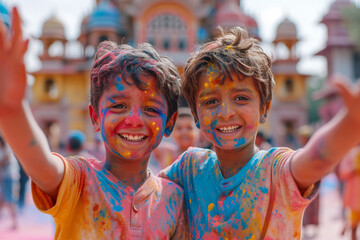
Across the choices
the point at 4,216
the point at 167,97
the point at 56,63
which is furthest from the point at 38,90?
the point at 167,97

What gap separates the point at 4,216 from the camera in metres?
8.02

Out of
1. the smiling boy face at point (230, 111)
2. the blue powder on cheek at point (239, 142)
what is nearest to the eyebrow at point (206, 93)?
the smiling boy face at point (230, 111)

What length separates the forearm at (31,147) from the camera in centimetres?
132

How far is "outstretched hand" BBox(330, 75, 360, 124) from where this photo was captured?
1.20 m

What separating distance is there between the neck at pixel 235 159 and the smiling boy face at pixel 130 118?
39 cm

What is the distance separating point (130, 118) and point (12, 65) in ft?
2.20

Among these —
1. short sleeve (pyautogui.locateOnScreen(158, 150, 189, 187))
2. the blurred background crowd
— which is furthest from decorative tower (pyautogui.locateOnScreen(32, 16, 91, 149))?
short sleeve (pyautogui.locateOnScreen(158, 150, 189, 187))

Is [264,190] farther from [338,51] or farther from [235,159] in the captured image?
[338,51]

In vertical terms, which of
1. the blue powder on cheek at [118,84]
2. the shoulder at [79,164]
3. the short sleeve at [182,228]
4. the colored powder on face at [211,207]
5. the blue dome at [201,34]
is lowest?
the short sleeve at [182,228]

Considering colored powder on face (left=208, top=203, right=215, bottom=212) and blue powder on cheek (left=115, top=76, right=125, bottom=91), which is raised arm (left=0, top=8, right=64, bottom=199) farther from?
colored powder on face (left=208, top=203, right=215, bottom=212)

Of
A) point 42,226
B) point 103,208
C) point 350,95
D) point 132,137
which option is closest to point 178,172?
point 132,137

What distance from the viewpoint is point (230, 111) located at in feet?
5.91

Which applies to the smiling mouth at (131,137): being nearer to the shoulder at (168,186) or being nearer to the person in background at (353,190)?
the shoulder at (168,186)

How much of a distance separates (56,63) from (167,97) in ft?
62.6
